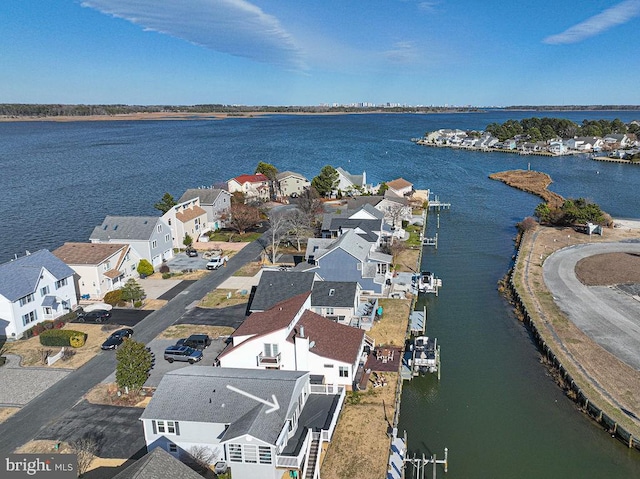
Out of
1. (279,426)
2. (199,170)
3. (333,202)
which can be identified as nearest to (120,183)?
(199,170)

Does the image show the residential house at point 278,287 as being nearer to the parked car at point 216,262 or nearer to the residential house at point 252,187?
the parked car at point 216,262

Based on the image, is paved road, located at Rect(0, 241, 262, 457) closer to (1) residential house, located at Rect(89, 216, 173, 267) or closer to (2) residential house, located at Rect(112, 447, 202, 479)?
(1) residential house, located at Rect(89, 216, 173, 267)

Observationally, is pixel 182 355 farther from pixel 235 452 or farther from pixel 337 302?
pixel 235 452

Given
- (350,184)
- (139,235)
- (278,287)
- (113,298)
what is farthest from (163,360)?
(350,184)

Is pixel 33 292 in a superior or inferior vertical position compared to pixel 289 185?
inferior

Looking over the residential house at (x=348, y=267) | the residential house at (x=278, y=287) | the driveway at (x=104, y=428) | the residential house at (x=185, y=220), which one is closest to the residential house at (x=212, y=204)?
the residential house at (x=185, y=220)
